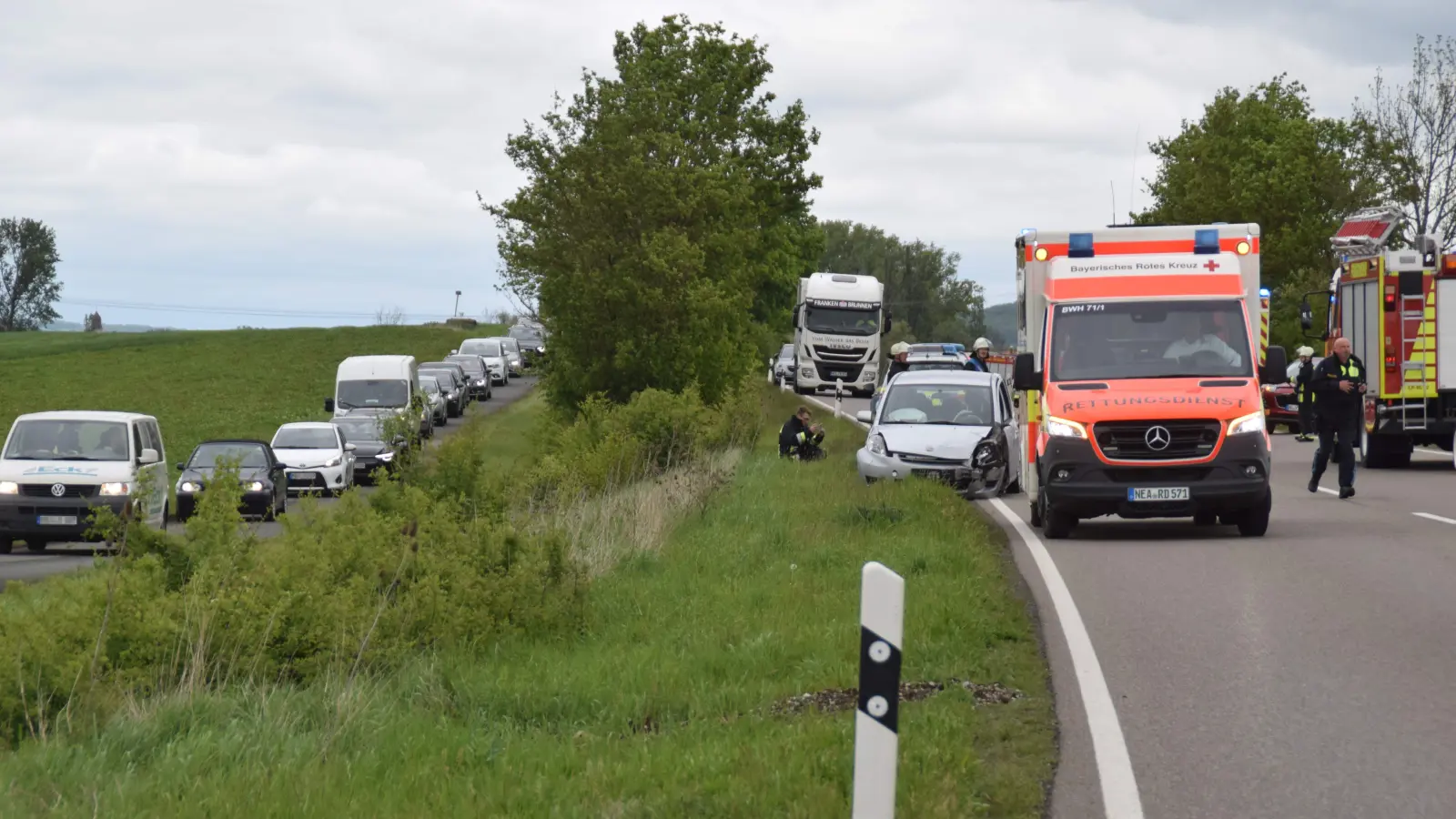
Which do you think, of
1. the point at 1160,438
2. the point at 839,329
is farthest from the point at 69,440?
the point at 839,329

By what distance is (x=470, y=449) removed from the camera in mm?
15391

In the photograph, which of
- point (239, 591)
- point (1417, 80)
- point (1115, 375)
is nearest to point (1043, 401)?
point (1115, 375)

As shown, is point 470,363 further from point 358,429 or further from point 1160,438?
point 1160,438

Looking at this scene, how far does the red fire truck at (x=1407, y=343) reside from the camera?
26078 millimetres

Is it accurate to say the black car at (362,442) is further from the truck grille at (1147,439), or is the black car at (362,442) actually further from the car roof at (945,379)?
the truck grille at (1147,439)

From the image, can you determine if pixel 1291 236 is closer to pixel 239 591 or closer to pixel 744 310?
pixel 744 310

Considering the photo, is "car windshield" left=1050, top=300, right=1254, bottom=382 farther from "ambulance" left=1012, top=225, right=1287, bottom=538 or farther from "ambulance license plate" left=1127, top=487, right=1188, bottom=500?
"ambulance license plate" left=1127, top=487, right=1188, bottom=500

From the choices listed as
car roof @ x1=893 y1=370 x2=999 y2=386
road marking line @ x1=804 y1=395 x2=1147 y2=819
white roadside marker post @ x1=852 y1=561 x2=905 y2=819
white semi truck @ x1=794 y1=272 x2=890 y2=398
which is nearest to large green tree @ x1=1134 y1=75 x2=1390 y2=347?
white semi truck @ x1=794 y1=272 x2=890 y2=398

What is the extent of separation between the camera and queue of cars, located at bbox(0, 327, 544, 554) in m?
19.4

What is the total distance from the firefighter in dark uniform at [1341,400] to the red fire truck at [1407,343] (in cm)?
447

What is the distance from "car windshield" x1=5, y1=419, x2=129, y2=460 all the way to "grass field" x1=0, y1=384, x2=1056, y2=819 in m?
13.6

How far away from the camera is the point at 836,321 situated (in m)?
51.4

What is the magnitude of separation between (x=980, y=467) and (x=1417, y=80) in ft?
140

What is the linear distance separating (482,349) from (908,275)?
78637 mm
